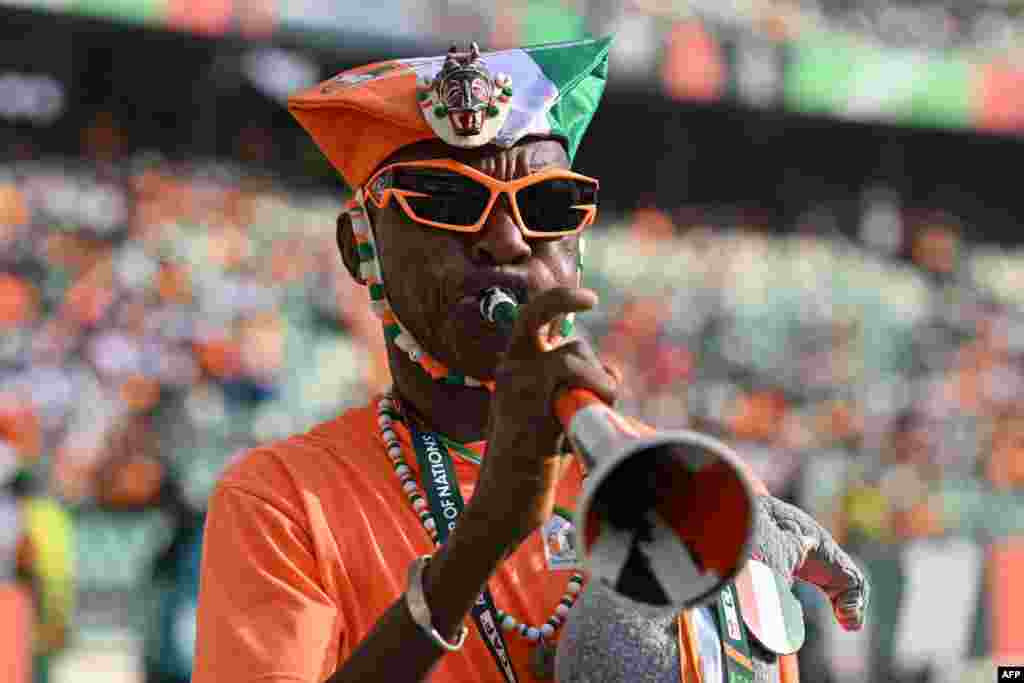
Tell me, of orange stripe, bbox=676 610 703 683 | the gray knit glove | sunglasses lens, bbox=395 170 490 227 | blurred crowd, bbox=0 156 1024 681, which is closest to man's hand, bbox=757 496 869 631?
the gray knit glove

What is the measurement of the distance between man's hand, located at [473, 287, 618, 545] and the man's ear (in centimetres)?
91

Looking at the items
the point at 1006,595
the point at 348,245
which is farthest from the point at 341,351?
the point at 348,245

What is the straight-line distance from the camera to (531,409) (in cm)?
167

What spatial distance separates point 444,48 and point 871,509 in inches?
192

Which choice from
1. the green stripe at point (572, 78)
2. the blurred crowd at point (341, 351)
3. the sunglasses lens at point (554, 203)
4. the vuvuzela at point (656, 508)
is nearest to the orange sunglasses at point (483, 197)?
the sunglasses lens at point (554, 203)

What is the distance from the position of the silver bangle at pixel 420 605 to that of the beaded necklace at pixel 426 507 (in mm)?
427

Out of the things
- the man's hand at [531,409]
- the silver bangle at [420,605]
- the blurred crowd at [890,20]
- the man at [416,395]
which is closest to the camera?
the man's hand at [531,409]

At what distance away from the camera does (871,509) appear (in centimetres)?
1143

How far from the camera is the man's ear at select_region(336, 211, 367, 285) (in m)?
2.59

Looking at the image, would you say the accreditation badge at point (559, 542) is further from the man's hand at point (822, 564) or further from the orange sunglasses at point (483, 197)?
the orange sunglasses at point (483, 197)

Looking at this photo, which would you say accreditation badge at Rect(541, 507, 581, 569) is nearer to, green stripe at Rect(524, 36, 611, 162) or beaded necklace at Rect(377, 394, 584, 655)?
beaded necklace at Rect(377, 394, 584, 655)

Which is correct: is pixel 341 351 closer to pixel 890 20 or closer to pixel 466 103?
pixel 890 20

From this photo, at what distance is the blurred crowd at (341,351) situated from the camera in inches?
340

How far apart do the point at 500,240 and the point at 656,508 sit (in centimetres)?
75
